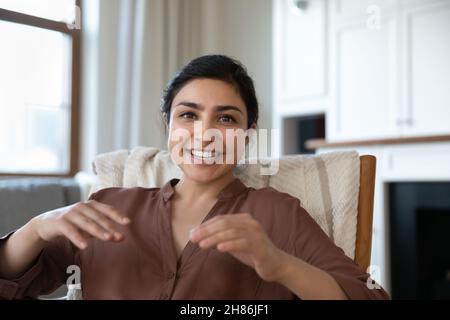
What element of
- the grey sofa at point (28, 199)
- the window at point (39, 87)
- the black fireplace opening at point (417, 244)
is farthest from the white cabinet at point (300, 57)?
the grey sofa at point (28, 199)

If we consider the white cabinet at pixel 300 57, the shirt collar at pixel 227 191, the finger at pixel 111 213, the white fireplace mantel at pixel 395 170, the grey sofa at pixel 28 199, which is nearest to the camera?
the finger at pixel 111 213

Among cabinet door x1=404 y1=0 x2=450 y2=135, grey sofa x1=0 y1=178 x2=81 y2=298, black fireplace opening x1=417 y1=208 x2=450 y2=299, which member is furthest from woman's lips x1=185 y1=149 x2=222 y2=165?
black fireplace opening x1=417 y1=208 x2=450 y2=299

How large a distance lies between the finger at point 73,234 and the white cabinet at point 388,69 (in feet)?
6.30

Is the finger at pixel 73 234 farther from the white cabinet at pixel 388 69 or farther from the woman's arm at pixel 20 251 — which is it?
the white cabinet at pixel 388 69

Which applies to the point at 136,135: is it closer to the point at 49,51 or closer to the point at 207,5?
the point at 49,51

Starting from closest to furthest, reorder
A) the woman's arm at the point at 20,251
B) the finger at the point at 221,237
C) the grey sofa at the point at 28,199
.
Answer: the finger at the point at 221,237, the woman's arm at the point at 20,251, the grey sofa at the point at 28,199

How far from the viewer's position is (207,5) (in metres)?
3.01

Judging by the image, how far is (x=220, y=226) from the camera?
623mm

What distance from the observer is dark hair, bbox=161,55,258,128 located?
0.98m

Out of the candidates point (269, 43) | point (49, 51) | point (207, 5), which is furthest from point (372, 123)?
point (49, 51)

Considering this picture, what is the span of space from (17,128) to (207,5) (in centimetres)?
132

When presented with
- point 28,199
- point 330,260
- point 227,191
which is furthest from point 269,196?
point 28,199

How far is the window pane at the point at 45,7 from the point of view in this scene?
2.42 meters

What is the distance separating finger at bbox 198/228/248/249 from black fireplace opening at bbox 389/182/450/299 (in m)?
1.90
